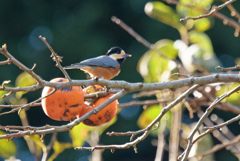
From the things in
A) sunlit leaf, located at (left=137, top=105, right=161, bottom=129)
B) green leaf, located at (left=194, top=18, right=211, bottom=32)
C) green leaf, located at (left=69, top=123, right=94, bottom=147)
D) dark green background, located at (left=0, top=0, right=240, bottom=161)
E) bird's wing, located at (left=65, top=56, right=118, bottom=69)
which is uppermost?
dark green background, located at (left=0, top=0, right=240, bottom=161)

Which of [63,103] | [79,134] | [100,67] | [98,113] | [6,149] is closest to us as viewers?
[63,103]

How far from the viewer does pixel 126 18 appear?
667 cm

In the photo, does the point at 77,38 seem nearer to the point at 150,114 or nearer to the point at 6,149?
the point at 150,114

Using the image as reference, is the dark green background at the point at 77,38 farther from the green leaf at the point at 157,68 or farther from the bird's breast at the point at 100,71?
the green leaf at the point at 157,68

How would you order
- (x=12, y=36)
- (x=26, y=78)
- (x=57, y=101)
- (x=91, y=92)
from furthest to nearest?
(x=12, y=36) → (x=26, y=78) → (x=91, y=92) → (x=57, y=101)

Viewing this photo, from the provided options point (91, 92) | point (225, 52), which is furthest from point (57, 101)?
point (225, 52)

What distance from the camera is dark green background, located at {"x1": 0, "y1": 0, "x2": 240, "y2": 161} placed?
5801 mm

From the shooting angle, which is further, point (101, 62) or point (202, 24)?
point (101, 62)

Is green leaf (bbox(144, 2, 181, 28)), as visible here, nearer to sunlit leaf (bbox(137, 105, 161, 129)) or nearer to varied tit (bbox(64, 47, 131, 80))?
sunlit leaf (bbox(137, 105, 161, 129))

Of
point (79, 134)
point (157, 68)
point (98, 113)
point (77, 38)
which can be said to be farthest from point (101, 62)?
point (77, 38)

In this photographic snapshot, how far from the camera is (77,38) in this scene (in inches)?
238

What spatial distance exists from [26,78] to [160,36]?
14.9 feet

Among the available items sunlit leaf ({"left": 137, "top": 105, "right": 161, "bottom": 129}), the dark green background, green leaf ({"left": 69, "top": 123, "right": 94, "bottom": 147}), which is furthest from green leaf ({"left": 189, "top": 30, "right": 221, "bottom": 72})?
the dark green background

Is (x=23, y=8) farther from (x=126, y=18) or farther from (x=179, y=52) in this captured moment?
(x=179, y=52)
